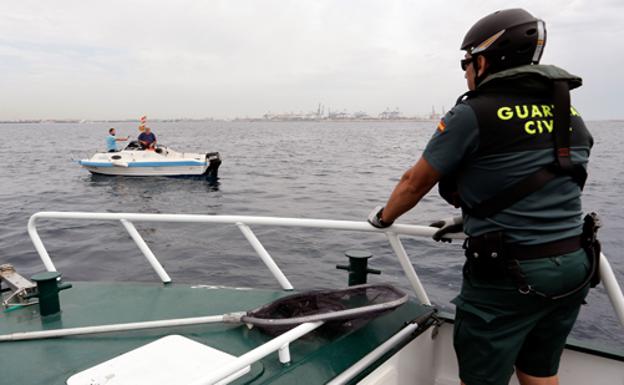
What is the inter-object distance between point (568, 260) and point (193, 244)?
10.8 m

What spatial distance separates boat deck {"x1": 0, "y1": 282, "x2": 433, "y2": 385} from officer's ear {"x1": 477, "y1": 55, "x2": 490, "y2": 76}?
1.50 metres

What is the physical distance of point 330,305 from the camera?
2539mm

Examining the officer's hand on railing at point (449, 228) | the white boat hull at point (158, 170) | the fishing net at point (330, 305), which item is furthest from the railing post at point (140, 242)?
the white boat hull at point (158, 170)

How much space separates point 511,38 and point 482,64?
0.15m

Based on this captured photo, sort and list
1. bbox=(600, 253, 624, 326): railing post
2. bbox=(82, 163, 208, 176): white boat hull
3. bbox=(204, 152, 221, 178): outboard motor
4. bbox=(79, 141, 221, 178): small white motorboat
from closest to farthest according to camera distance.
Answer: bbox=(600, 253, 624, 326): railing post, bbox=(79, 141, 221, 178): small white motorboat, bbox=(82, 163, 208, 176): white boat hull, bbox=(204, 152, 221, 178): outboard motor

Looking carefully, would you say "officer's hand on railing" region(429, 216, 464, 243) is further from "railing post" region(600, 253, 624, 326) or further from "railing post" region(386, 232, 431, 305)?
"railing post" region(600, 253, 624, 326)

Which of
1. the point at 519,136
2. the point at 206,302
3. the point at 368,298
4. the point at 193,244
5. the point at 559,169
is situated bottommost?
the point at 193,244

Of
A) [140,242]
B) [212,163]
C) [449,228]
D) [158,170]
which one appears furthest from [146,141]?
[449,228]

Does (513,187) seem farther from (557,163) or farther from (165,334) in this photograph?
(165,334)

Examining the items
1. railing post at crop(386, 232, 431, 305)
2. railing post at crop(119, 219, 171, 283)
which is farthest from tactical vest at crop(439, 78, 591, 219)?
railing post at crop(119, 219, 171, 283)

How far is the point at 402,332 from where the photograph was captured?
2.54 metres

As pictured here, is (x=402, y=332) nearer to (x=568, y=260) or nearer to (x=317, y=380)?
(x=317, y=380)

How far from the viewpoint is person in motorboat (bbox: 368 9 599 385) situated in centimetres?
176

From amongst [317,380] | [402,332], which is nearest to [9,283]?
[317,380]
